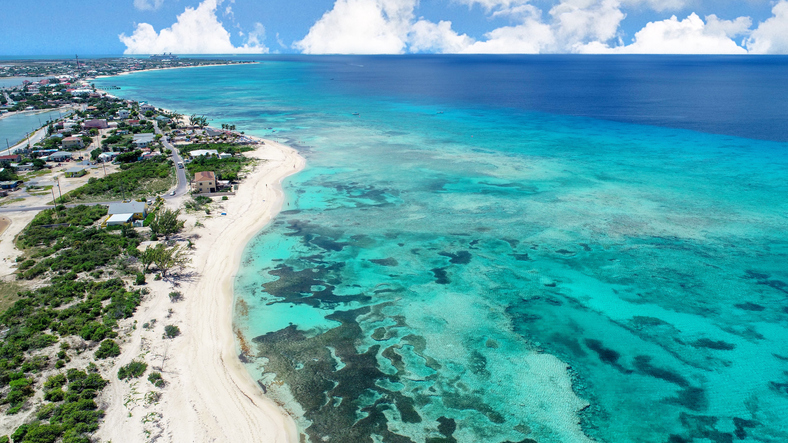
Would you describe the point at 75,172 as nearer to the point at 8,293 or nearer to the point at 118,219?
the point at 118,219

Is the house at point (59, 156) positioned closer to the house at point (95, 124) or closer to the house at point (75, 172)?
the house at point (75, 172)

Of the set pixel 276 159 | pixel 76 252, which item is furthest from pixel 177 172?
pixel 76 252

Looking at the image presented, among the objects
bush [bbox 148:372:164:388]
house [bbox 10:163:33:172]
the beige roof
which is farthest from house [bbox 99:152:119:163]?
bush [bbox 148:372:164:388]

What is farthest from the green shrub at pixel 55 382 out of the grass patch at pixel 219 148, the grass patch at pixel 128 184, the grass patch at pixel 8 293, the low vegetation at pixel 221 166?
the grass patch at pixel 219 148

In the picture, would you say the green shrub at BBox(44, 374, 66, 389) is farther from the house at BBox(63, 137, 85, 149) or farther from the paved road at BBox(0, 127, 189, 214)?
the house at BBox(63, 137, 85, 149)

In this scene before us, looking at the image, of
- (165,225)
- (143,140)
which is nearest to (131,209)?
(165,225)

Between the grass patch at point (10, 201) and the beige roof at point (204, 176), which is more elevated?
the beige roof at point (204, 176)
